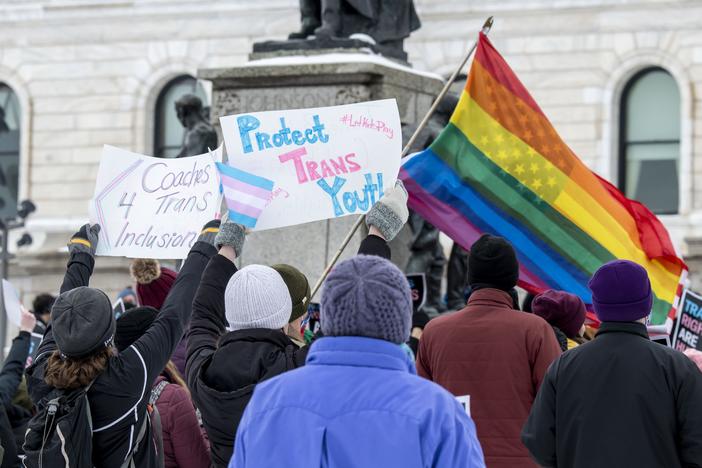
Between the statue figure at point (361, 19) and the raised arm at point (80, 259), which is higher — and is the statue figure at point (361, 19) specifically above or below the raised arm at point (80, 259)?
above

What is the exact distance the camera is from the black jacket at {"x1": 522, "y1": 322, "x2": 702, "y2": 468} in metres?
5.89

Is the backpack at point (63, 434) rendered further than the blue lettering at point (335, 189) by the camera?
No

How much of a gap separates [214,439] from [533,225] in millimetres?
3457

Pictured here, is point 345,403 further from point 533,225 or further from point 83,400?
point 533,225

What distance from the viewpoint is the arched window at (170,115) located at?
33.7 metres

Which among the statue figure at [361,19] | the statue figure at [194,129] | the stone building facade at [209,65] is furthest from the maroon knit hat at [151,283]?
the stone building facade at [209,65]

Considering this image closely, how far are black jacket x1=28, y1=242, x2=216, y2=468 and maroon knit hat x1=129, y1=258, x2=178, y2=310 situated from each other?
235cm

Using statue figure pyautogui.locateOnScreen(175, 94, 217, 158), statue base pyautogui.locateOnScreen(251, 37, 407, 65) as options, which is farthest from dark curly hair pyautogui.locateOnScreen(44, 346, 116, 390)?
statue figure pyautogui.locateOnScreen(175, 94, 217, 158)

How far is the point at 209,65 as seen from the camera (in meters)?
33.7

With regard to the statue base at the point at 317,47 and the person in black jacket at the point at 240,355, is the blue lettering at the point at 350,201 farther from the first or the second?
the statue base at the point at 317,47

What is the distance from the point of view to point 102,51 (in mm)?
34906

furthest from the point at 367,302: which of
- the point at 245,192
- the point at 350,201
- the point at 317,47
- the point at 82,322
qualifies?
the point at 317,47

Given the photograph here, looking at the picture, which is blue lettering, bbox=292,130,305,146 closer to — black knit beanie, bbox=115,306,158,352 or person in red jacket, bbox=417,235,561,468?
person in red jacket, bbox=417,235,561,468

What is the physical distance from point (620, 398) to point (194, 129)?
24.7ft
